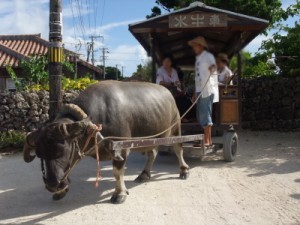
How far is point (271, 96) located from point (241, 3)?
4.48 metres

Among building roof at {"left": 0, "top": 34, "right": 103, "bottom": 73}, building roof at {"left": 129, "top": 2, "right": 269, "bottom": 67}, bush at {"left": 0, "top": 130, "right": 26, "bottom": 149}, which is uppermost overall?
building roof at {"left": 0, "top": 34, "right": 103, "bottom": 73}

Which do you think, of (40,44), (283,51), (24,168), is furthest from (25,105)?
(40,44)

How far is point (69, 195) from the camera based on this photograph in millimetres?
5695

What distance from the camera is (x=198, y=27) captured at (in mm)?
7445

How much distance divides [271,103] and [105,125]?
8.70 metres

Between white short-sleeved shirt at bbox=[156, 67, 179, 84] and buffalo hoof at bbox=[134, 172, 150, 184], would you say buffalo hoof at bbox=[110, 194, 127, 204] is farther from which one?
white short-sleeved shirt at bbox=[156, 67, 179, 84]

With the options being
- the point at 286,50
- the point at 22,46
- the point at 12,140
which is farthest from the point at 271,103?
the point at 22,46

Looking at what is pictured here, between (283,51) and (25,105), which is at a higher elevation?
(283,51)

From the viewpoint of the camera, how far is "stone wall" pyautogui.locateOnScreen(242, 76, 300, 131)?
12.4m

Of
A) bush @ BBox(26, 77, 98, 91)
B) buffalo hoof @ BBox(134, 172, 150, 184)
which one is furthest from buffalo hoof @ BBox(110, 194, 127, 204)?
bush @ BBox(26, 77, 98, 91)

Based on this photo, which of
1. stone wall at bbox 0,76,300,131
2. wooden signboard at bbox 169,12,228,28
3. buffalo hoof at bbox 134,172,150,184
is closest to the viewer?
buffalo hoof at bbox 134,172,150,184

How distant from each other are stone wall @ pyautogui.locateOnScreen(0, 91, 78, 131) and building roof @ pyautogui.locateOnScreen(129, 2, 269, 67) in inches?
132

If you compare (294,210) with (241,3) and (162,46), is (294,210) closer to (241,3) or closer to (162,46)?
(162,46)

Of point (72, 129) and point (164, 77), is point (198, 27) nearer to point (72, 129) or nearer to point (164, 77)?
point (164, 77)
